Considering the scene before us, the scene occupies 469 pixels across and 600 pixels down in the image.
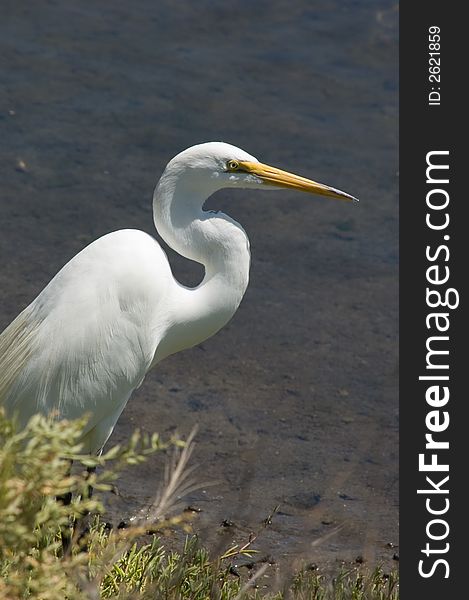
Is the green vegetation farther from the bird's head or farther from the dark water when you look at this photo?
the bird's head

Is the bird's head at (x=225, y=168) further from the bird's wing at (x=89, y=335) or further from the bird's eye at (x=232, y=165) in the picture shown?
the bird's wing at (x=89, y=335)

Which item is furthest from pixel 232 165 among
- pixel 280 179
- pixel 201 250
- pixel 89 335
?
pixel 89 335

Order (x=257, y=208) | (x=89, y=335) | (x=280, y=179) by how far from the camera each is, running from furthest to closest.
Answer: (x=257, y=208)
(x=280, y=179)
(x=89, y=335)

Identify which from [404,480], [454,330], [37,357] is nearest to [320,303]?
[454,330]

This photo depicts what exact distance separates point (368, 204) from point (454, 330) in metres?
2.16

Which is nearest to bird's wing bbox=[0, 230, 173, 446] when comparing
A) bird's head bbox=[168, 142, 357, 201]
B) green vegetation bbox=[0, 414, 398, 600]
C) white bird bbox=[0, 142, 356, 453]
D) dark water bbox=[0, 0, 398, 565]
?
white bird bbox=[0, 142, 356, 453]

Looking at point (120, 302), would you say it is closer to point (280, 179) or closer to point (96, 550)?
point (280, 179)

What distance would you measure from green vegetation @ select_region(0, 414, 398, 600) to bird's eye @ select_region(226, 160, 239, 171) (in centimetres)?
91

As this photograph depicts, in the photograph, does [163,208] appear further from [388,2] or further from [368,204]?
[388,2]

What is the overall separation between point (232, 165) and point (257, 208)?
313 centimetres

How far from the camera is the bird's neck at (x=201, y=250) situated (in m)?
3.56

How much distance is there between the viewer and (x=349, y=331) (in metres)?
5.87

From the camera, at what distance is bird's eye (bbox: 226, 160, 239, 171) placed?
11.6 ft

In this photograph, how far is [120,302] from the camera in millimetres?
3551
